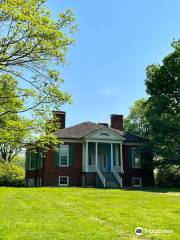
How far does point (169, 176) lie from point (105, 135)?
7179 mm

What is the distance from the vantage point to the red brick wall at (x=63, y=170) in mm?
28969

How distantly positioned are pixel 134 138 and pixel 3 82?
21.4 meters

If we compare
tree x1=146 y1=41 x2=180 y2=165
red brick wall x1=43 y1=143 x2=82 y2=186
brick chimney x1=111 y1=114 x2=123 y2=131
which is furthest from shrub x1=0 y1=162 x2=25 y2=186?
tree x1=146 y1=41 x2=180 y2=165

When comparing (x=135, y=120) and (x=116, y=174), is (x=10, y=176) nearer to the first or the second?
(x=116, y=174)

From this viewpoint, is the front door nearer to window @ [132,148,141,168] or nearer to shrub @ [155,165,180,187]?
window @ [132,148,141,168]

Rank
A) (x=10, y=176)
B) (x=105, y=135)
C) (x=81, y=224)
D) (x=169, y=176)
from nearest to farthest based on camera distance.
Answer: (x=81, y=224)
(x=105, y=135)
(x=169, y=176)
(x=10, y=176)

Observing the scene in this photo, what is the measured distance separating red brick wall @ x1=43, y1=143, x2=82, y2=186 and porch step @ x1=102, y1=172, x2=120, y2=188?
2518mm

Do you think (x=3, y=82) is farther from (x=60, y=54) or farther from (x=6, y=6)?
(x=6, y=6)

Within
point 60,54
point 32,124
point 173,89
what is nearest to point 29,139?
point 32,124

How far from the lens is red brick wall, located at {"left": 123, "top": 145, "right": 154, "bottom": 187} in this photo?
104 ft

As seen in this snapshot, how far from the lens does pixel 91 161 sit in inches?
1240

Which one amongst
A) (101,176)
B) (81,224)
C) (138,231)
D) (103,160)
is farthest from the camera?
(103,160)

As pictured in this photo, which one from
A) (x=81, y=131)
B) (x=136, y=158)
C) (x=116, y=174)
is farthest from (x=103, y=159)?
(x=81, y=131)

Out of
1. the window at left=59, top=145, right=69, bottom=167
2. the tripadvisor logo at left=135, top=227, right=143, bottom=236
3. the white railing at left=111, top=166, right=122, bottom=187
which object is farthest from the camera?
the window at left=59, top=145, right=69, bottom=167
